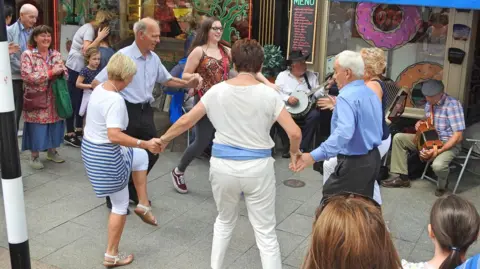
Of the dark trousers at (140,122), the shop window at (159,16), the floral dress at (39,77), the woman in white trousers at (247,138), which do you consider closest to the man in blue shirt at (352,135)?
the woman in white trousers at (247,138)

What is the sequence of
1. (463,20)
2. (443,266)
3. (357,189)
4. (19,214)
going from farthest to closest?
(463,20) < (357,189) < (19,214) < (443,266)

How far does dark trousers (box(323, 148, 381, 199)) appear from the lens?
166 inches

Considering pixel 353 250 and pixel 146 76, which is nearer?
pixel 353 250

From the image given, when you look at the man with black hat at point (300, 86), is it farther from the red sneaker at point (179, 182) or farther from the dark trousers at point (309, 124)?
the red sneaker at point (179, 182)

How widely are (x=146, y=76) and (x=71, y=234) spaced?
1567mm

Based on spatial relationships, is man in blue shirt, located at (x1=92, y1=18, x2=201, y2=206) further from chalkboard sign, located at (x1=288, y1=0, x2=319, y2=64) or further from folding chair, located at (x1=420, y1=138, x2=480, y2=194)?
folding chair, located at (x1=420, y1=138, x2=480, y2=194)

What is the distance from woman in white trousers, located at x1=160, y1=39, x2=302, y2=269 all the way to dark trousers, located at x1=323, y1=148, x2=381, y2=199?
442 millimetres

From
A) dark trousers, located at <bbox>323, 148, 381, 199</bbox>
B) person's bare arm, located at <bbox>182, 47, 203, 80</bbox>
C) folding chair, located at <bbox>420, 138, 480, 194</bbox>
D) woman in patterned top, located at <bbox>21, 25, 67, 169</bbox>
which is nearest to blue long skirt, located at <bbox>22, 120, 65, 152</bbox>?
woman in patterned top, located at <bbox>21, 25, 67, 169</bbox>

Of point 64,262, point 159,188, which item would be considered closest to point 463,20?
point 159,188

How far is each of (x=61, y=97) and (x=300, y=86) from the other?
291cm

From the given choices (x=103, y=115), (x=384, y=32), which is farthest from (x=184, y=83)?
(x=384, y=32)

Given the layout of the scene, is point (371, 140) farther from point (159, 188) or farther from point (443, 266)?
point (159, 188)

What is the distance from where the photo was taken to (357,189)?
14.0ft

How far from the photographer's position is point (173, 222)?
5.45m
